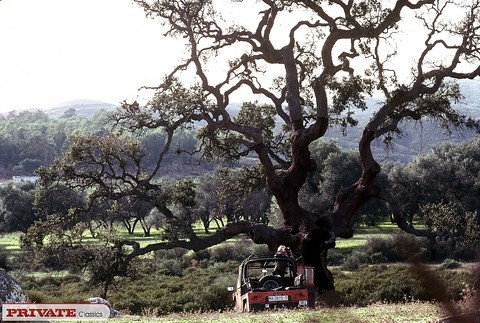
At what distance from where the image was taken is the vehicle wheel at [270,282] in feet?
57.9

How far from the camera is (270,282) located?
17.8 metres

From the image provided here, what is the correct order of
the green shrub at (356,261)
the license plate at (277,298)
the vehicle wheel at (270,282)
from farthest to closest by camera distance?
the green shrub at (356,261), the vehicle wheel at (270,282), the license plate at (277,298)

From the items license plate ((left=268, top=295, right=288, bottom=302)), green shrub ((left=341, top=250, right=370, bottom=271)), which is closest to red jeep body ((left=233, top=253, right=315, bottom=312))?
license plate ((left=268, top=295, right=288, bottom=302))

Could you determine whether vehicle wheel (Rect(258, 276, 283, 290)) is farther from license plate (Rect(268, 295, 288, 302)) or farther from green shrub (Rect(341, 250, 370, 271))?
green shrub (Rect(341, 250, 370, 271))

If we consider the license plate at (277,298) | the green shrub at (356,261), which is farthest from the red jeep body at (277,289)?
the green shrub at (356,261)

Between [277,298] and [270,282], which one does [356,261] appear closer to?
[270,282]

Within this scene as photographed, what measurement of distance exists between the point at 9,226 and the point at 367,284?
62.2 metres

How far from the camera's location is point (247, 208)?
81.4m

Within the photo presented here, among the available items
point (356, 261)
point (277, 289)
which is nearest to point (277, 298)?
point (277, 289)

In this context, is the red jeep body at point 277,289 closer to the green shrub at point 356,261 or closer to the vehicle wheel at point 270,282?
the vehicle wheel at point 270,282

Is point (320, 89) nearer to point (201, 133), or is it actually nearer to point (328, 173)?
point (201, 133)

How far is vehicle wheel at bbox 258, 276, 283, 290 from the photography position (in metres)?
17.7

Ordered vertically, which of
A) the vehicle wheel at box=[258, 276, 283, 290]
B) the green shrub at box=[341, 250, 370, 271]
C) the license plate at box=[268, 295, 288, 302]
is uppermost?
the vehicle wheel at box=[258, 276, 283, 290]

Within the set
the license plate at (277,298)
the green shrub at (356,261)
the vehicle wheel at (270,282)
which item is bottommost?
the green shrub at (356,261)
